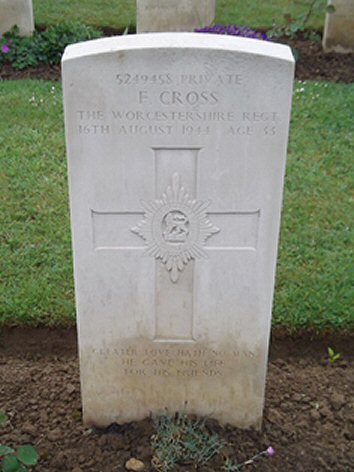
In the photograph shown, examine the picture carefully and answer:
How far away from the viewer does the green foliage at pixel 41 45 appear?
7621 mm

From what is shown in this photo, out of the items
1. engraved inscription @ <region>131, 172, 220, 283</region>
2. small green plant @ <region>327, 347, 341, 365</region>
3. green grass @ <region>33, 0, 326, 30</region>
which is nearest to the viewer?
engraved inscription @ <region>131, 172, 220, 283</region>

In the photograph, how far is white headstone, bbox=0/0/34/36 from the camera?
25.5 ft

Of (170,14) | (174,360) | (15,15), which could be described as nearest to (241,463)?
(174,360)

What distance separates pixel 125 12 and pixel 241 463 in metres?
7.80

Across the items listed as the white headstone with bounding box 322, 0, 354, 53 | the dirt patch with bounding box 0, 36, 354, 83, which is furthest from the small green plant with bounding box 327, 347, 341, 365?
the white headstone with bounding box 322, 0, 354, 53

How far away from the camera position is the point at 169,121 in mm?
2393

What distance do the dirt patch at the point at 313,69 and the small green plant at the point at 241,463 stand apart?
208 inches

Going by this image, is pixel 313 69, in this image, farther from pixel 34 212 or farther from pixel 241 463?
pixel 241 463

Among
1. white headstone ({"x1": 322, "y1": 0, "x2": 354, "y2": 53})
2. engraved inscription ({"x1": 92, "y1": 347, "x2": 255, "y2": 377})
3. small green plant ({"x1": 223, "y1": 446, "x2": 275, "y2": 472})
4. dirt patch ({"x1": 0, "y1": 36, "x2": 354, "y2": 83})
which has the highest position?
white headstone ({"x1": 322, "y1": 0, "x2": 354, "y2": 53})

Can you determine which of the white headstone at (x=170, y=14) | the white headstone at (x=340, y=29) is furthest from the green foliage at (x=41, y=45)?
the white headstone at (x=340, y=29)

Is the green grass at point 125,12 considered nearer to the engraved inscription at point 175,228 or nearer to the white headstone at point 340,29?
the white headstone at point 340,29

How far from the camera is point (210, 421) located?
→ 300 centimetres

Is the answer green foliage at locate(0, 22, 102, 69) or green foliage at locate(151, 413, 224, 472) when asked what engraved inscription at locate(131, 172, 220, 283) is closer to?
green foliage at locate(151, 413, 224, 472)

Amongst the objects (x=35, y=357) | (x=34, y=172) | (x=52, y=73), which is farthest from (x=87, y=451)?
(x=52, y=73)
